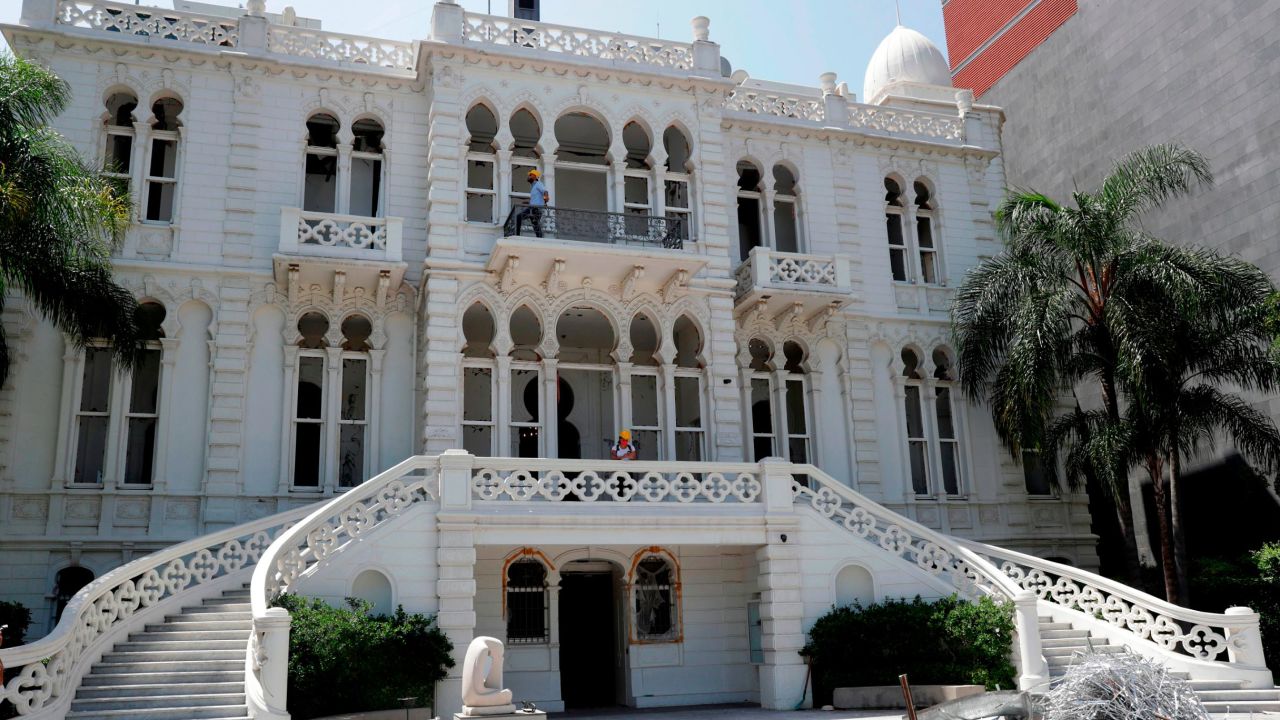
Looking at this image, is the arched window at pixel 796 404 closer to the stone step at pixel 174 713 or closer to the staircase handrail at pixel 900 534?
the staircase handrail at pixel 900 534

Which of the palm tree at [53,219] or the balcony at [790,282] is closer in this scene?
the palm tree at [53,219]

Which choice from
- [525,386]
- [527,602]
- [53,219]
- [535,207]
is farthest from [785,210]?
[53,219]

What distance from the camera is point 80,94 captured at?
22000 millimetres

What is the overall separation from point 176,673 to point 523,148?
14.5 meters

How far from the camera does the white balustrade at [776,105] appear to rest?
2642cm

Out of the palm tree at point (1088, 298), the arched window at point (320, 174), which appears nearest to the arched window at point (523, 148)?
the arched window at point (320, 174)

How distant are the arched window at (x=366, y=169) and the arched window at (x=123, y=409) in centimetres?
488

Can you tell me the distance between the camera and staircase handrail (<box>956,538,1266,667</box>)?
17703 mm

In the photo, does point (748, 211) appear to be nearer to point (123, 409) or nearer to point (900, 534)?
point (900, 534)

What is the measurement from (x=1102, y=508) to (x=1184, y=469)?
2.32 metres

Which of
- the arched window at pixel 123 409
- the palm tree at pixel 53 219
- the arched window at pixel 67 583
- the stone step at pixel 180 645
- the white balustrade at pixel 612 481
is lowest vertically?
the stone step at pixel 180 645

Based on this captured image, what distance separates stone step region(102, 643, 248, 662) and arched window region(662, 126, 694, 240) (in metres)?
12.9

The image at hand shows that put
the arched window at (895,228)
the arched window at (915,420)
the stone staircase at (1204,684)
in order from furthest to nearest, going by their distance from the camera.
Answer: the arched window at (895,228)
the arched window at (915,420)
the stone staircase at (1204,684)

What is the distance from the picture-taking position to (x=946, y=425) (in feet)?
87.8
